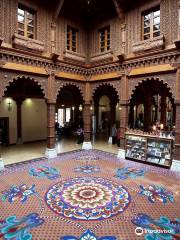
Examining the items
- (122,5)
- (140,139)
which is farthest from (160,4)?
(140,139)

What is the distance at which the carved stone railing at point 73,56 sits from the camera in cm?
1011

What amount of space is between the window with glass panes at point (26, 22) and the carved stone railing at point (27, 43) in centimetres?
42

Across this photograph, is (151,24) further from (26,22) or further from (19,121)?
(19,121)

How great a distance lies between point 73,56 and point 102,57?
165 centimetres

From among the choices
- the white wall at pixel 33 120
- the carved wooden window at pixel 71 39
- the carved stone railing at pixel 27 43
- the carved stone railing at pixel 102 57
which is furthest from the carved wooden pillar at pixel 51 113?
the white wall at pixel 33 120

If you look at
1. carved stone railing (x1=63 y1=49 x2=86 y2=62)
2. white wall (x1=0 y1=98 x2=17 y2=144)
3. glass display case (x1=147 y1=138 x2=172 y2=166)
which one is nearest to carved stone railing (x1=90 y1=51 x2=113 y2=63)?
carved stone railing (x1=63 y1=49 x2=86 y2=62)

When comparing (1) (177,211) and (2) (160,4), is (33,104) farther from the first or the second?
(1) (177,211)

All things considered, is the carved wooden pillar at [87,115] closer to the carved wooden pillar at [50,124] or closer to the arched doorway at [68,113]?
the carved wooden pillar at [50,124]

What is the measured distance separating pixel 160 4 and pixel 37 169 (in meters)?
9.12

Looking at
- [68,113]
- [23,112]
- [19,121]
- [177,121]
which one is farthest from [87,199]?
[68,113]

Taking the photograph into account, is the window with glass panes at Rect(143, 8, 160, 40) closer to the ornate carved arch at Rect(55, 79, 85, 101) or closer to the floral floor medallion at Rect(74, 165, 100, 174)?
the ornate carved arch at Rect(55, 79, 85, 101)

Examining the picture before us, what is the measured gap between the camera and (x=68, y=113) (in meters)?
18.0

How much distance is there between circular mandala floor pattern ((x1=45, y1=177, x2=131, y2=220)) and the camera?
464cm

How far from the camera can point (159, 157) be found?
27.8ft
